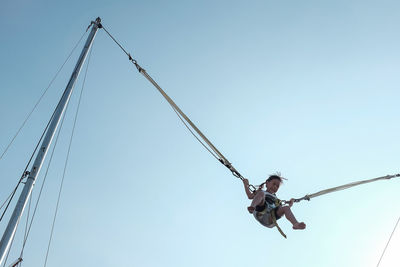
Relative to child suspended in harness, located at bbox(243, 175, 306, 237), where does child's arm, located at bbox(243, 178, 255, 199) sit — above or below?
above

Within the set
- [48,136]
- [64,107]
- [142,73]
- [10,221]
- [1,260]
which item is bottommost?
[1,260]

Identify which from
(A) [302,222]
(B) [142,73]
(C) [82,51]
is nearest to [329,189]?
(A) [302,222]

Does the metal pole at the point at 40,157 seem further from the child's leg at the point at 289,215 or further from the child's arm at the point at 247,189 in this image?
the child's leg at the point at 289,215

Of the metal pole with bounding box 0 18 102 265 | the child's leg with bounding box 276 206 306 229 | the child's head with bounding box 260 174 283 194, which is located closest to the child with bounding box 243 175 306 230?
the child's leg with bounding box 276 206 306 229

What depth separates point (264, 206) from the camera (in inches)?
345

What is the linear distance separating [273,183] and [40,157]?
559 cm

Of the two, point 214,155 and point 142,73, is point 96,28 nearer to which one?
point 142,73

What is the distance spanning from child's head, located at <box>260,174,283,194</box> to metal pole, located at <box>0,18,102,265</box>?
17.0 feet

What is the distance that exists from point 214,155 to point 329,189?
2868mm

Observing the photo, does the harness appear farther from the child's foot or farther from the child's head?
the child's foot

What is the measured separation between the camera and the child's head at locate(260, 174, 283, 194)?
30.9ft

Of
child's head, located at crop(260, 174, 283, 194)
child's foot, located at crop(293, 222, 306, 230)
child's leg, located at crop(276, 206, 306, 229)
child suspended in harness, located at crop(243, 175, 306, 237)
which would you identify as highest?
child's head, located at crop(260, 174, 283, 194)

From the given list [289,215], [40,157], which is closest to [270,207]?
[289,215]

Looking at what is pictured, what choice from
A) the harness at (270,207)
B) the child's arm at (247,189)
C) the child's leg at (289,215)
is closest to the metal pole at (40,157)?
the child's arm at (247,189)
